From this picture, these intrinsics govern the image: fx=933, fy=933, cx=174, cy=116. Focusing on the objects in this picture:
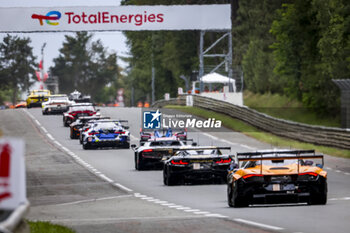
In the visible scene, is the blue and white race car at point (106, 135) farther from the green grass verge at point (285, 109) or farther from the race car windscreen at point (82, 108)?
the green grass verge at point (285, 109)

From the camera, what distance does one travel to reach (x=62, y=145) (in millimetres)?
45750

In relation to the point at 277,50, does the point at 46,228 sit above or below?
below

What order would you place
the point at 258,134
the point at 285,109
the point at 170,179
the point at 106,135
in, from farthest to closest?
the point at 285,109
the point at 258,134
the point at 106,135
the point at 170,179

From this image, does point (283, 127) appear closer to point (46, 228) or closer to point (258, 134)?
point (258, 134)

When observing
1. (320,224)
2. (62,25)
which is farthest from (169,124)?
(320,224)

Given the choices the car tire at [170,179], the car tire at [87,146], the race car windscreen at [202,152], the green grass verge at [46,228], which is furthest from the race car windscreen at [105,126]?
the green grass verge at [46,228]

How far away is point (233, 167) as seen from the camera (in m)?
17.5

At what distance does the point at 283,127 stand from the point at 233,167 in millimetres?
30390

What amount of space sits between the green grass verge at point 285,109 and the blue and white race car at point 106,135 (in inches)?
932

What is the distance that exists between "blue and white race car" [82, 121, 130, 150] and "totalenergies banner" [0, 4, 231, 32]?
2012 cm

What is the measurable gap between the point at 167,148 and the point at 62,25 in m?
32.4

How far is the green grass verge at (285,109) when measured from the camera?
64.6 m
